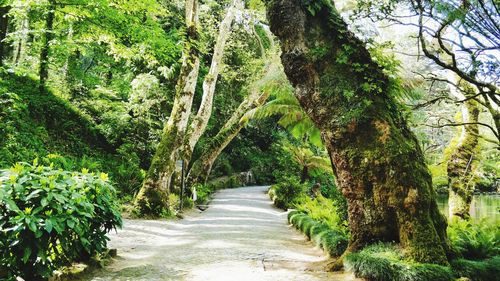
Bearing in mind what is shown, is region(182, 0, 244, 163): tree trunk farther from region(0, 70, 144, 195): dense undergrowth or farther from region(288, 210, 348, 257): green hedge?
region(288, 210, 348, 257): green hedge

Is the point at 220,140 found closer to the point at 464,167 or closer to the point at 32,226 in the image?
the point at 464,167

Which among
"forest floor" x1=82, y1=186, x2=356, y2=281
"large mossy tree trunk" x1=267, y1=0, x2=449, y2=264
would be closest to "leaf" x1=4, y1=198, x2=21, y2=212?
"forest floor" x1=82, y1=186, x2=356, y2=281

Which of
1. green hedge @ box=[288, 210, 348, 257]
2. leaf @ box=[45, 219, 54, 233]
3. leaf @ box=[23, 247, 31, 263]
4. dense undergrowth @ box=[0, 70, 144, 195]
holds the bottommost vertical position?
green hedge @ box=[288, 210, 348, 257]

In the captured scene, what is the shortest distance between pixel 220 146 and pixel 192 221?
7.00 metres

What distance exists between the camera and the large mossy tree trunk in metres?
5.33

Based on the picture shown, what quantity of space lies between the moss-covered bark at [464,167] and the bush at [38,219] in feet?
28.7

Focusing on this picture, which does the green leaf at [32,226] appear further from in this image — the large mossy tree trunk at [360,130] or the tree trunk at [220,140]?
the tree trunk at [220,140]

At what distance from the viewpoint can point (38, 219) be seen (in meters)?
3.86

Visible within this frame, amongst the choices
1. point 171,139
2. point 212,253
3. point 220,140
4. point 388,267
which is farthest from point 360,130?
point 220,140

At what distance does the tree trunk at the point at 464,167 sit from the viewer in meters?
9.80

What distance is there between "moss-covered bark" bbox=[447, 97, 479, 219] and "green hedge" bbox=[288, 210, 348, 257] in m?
3.54

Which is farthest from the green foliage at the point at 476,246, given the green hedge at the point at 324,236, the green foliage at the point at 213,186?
the green foliage at the point at 213,186

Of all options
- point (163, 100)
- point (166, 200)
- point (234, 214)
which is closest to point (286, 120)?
point (234, 214)

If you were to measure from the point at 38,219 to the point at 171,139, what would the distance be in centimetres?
866
